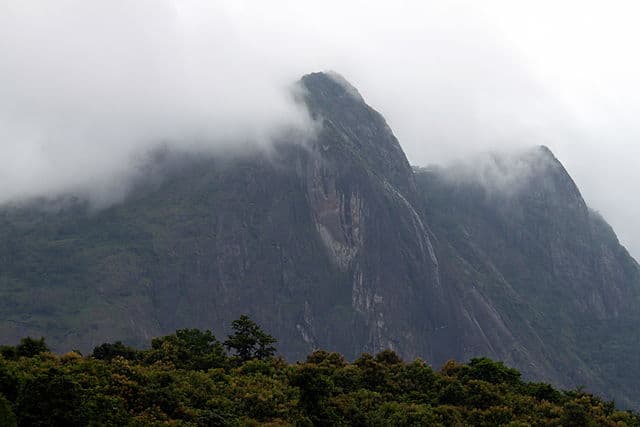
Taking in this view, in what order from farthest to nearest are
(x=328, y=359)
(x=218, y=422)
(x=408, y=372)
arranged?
(x=328, y=359)
(x=408, y=372)
(x=218, y=422)

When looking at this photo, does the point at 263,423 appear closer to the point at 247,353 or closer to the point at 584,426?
the point at 584,426

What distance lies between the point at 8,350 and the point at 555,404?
55342 millimetres

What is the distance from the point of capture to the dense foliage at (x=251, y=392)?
55.0 meters

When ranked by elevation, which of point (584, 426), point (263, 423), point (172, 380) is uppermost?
point (172, 380)

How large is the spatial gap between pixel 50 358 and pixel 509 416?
4228cm

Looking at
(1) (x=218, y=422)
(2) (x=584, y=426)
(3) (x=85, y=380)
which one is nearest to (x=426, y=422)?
(2) (x=584, y=426)

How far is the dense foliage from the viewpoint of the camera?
181 ft

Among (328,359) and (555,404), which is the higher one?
(328,359)

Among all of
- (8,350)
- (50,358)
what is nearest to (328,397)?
(50,358)

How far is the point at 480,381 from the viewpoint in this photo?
83875 mm

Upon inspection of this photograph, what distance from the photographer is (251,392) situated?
70.2 meters

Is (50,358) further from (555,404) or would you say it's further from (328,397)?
(555,404)

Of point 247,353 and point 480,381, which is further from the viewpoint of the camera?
point 247,353

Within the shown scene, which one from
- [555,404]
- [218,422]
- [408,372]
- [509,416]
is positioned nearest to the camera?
[218,422]
